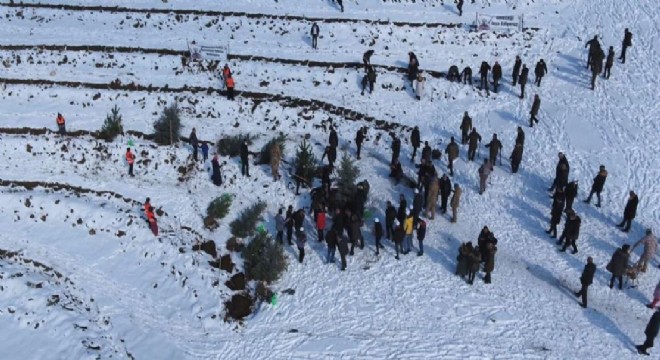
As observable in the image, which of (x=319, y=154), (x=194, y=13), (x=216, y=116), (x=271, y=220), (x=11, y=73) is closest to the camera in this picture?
(x=271, y=220)

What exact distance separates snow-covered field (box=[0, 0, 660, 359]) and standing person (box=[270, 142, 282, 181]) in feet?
1.06

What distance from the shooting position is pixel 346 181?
25156 mm

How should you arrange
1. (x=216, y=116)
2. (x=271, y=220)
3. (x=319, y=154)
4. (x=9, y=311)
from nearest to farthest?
(x=9, y=311) < (x=271, y=220) < (x=319, y=154) < (x=216, y=116)

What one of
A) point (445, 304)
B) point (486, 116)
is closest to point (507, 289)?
point (445, 304)

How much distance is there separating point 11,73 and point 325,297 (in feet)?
64.5

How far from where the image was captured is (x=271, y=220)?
25219 mm

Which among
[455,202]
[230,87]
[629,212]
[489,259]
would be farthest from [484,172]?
[230,87]

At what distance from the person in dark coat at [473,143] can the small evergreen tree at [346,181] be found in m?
4.14

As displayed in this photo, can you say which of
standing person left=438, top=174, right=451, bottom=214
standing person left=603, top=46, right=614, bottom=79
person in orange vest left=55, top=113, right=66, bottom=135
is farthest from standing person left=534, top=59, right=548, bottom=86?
person in orange vest left=55, top=113, right=66, bottom=135

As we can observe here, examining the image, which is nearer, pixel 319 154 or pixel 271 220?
pixel 271 220

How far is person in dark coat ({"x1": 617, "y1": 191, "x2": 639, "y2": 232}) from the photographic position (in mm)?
22609

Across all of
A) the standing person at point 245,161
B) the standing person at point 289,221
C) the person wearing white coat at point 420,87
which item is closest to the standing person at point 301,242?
the standing person at point 289,221

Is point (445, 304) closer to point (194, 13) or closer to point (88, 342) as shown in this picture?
point (88, 342)

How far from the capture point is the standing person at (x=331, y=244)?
870 inches
